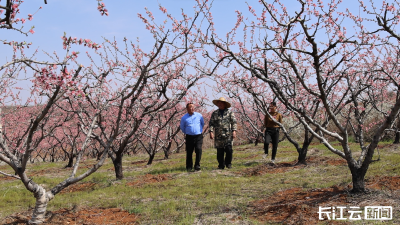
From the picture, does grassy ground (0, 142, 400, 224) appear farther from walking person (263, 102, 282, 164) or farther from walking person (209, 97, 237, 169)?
walking person (263, 102, 282, 164)

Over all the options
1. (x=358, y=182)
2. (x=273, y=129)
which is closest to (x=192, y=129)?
(x=273, y=129)

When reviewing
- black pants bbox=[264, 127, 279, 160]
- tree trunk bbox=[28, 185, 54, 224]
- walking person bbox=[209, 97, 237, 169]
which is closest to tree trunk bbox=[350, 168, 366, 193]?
walking person bbox=[209, 97, 237, 169]

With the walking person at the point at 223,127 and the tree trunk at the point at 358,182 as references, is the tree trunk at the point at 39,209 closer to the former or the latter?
the tree trunk at the point at 358,182

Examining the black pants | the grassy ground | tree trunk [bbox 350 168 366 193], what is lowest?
the grassy ground

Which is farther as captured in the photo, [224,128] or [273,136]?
[273,136]

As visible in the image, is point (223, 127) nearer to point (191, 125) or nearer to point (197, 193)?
point (191, 125)

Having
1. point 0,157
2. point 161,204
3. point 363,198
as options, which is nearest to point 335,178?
point 363,198

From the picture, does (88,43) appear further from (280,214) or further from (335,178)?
(335,178)

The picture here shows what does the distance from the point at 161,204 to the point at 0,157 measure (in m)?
2.39

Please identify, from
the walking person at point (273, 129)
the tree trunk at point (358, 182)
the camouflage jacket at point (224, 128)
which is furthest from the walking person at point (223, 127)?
the tree trunk at point (358, 182)

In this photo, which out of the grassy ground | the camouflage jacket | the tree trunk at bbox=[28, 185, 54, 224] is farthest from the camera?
the camouflage jacket

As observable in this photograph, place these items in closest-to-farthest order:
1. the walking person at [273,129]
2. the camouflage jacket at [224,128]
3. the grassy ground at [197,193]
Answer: the grassy ground at [197,193] → the camouflage jacket at [224,128] → the walking person at [273,129]

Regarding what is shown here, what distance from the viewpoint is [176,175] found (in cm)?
806

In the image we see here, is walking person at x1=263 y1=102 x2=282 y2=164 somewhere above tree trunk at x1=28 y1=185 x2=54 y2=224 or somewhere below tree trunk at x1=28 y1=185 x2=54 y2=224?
above
